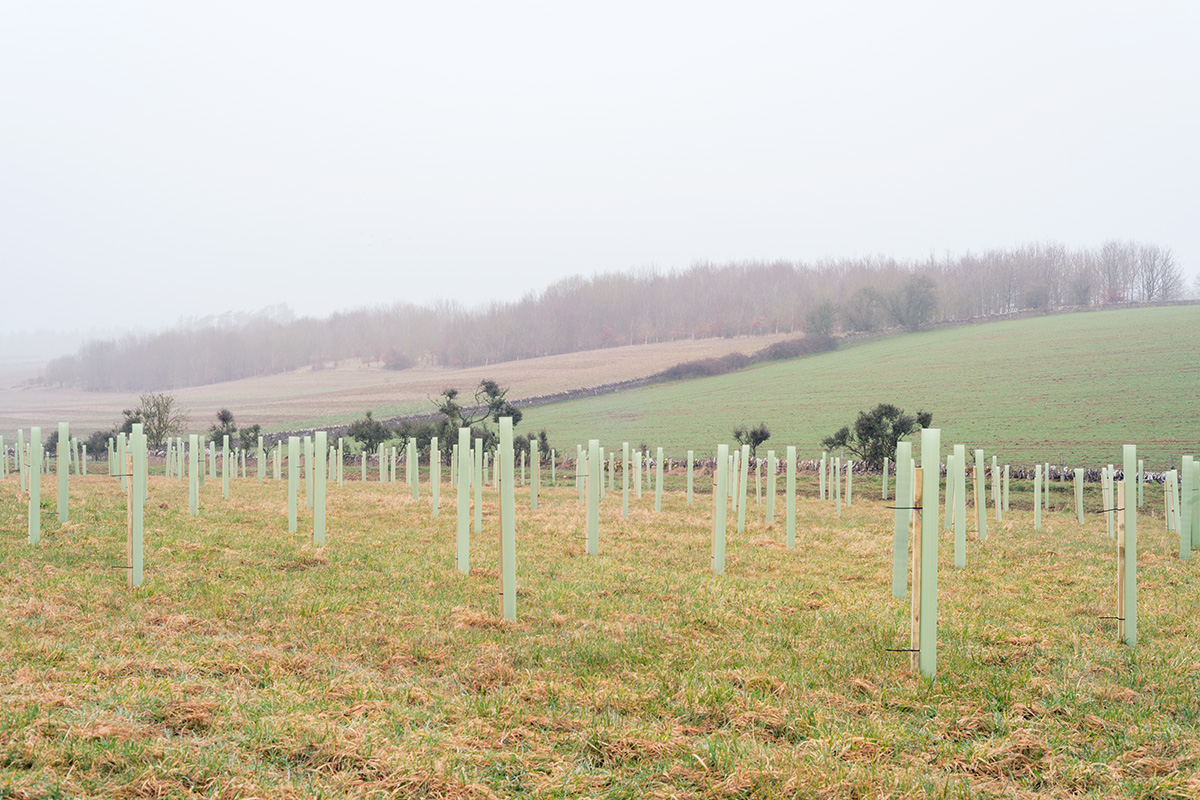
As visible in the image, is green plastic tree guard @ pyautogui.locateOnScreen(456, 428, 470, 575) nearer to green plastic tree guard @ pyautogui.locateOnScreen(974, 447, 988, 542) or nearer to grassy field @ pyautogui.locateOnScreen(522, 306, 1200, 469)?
green plastic tree guard @ pyautogui.locateOnScreen(974, 447, 988, 542)

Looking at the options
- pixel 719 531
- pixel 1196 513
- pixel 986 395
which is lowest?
pixel 1196 513

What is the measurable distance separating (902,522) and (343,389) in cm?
7819

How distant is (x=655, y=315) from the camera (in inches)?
3871

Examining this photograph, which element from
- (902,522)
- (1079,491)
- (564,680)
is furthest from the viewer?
(1079,491)

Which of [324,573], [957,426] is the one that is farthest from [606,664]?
Result: [957,426]

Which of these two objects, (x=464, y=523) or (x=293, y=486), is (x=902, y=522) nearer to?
(x=464, y=523)

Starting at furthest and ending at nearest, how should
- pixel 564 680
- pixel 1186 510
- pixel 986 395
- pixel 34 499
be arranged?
pixel 986 395, pixel 1186 510, pixel 34 499, pixel 564 680

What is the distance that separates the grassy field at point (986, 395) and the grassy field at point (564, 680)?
116 ft

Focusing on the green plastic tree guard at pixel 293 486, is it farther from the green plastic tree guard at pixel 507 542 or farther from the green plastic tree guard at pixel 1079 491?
the green plastic tree guard at pixel 1079 491

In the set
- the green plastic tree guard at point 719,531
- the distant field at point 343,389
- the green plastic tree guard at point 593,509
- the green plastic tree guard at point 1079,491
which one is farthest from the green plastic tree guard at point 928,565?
the distant field at point 343,389

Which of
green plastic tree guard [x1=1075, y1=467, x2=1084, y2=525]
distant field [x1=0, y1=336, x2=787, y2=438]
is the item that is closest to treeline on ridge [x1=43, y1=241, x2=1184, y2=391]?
distant field [x1=0, y1=336, x2=787, y2=438]

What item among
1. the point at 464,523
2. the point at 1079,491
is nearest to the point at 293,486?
the point at 464,523

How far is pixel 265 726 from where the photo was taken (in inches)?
173

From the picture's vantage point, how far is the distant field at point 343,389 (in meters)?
65.2
